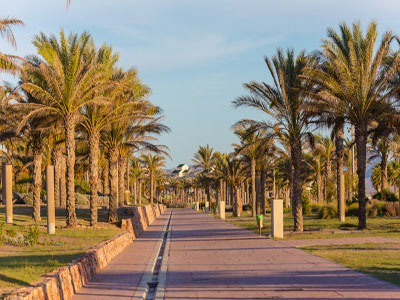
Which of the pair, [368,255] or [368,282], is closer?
[368,282]

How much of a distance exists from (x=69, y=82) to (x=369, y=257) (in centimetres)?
1618

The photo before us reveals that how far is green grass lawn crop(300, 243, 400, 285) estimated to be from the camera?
1096cm

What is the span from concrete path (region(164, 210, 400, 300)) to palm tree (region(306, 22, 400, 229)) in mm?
9336

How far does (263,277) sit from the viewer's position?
10.8m

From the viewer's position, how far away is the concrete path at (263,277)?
8828 mm

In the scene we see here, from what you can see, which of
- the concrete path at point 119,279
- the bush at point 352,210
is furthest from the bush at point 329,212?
the concrete path at point 119,279

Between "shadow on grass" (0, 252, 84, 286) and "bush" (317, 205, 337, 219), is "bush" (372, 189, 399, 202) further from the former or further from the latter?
"shadow on grass" (0, 252, 84, 286)

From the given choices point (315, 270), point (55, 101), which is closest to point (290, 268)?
point (315, 270)

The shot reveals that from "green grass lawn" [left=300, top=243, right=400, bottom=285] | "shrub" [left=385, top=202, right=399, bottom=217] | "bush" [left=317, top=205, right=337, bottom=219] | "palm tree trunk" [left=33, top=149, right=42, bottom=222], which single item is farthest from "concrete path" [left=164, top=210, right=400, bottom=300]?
"shrub" [left=385, top=202, right=399, bottom=217]

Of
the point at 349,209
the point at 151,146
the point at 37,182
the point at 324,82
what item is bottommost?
the point at 349,209

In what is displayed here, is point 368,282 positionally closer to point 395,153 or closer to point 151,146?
point 151,146

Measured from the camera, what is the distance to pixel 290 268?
11945mm

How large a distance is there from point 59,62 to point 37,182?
8.23m

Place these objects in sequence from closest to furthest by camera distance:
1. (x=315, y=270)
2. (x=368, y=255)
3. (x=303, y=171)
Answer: (x=315, y=270)
(x=368, y=255)
(x=303, y=171)
